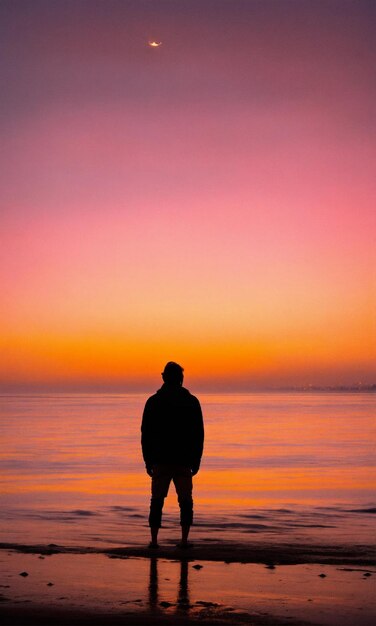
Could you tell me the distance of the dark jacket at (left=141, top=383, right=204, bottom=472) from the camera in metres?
10.6

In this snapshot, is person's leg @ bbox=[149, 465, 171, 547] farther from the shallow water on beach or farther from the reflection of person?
the shallow water on beach

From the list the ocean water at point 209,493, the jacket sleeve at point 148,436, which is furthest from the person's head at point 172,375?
the ocean water at point 209,493

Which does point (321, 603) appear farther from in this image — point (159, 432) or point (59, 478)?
point (59, 478)

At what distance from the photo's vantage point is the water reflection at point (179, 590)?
292 inches

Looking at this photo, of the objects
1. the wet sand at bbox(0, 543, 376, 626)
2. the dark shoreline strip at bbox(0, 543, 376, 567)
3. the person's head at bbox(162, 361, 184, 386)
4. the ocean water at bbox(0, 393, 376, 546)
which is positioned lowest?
the ocean water at bbox(0, 393, 376, 546)

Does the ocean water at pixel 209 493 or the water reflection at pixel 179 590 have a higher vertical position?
the water reflection at pixel 179 590

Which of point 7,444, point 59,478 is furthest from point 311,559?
point 7,444

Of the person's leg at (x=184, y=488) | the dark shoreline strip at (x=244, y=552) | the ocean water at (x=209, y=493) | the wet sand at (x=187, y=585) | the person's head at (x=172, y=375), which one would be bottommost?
the ocean water at (x=209, y=493)

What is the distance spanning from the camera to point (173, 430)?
1058cm

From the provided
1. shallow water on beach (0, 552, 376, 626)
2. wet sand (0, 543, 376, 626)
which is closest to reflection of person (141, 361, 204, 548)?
wet sand (0, 543, 376, 626)

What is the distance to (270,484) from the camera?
21.3 meters

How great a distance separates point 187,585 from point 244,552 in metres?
2.42

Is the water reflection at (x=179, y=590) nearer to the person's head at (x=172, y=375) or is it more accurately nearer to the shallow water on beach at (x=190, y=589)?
the shallow water on beach at (x=190, y=589)

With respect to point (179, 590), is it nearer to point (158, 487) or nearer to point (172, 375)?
point (158, 487)
